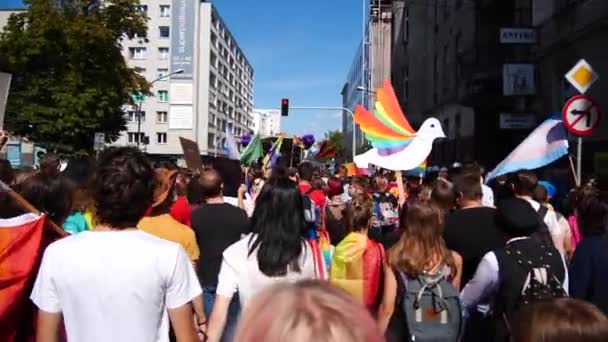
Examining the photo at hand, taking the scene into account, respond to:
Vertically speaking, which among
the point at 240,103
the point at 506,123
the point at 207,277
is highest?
the point at 240,103

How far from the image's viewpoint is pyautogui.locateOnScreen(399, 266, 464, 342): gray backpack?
4.04 m

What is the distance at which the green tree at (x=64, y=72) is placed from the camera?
106 ft

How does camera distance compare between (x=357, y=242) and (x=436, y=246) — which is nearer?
(x=436, y=246)

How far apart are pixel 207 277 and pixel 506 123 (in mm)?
16585

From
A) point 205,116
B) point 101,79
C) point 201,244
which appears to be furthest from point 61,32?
point 205,116

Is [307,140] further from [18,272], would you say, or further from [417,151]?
[18,272]

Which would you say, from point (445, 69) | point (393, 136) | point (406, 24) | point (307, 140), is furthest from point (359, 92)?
point (393, 136)

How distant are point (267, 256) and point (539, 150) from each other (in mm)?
5002

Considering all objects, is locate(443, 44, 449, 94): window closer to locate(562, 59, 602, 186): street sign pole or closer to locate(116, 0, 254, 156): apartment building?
locate(562, 59, 602, 186): street sign pole

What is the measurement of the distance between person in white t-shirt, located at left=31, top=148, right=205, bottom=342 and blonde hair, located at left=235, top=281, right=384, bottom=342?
1.45 m

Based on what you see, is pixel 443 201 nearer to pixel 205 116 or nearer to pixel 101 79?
pixel 101 79

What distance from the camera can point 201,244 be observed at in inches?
220

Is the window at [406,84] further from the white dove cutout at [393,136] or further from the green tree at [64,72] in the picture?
the white dove cutout at [393,136]

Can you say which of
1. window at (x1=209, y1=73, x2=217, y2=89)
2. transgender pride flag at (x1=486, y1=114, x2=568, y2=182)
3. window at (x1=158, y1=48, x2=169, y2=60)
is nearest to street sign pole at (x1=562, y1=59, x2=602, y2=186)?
transgender pride flag at (x1=486, y1=114, x2=568, y2=182)
